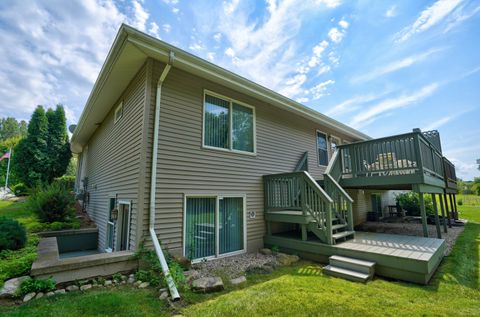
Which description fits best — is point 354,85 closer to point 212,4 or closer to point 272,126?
point 272,126

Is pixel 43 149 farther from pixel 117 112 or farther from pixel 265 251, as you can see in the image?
pixel 265 251

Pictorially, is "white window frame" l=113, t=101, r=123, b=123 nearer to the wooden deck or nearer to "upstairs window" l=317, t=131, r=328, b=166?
the wooden deck

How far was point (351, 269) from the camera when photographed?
4.38m

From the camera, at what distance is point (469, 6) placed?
6227mm

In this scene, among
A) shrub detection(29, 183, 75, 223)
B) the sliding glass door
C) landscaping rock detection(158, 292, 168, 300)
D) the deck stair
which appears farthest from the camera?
shrub detection(29, 183, 75, 223)

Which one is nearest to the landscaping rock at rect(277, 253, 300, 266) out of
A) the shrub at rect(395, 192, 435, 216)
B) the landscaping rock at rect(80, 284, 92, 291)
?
the landscaping rock at rect(80, 284, 92, 291)

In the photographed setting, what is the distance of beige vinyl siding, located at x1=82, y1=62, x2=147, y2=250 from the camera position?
16.1ft

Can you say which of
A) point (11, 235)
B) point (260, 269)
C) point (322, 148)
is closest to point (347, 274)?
point (260, 269)

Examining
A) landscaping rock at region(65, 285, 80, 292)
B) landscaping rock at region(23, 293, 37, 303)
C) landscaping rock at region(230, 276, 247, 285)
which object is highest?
landscaping rock at region(23, 293, 37, 303)

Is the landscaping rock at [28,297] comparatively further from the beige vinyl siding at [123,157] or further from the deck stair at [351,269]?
the deck stair at [351,269]

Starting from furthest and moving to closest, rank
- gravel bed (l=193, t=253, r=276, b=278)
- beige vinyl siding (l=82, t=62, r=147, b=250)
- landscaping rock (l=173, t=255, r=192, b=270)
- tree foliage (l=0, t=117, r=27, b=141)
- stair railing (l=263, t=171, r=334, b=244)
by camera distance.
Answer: tree foliage (l=0, t=117, r=27, b=141) → stair railing (l=263, t=171, r=334, b=244) → beige vinyl siding (l=82, t=62, r=147, b=250) → gravel bed (l=193, t=253, r=276, b=278) → landscaping rock (l=173, t=255, r=192, b=270)

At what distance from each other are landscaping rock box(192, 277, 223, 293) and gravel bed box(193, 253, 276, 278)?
0.54m

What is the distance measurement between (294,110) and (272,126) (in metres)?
1.11

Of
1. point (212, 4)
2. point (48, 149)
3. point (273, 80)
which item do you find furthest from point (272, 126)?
point (48, 149)
